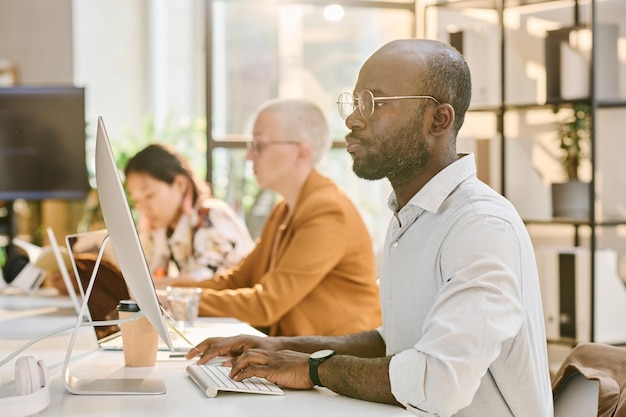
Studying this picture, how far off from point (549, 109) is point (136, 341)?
2726 millimetres

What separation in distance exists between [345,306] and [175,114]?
6373 millimetres

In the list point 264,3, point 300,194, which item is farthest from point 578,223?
point 264,3

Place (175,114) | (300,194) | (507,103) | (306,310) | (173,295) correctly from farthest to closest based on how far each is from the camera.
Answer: (175,114)
(507,103)
(300,194)
(306,310)
(173,295)

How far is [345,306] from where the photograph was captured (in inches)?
111

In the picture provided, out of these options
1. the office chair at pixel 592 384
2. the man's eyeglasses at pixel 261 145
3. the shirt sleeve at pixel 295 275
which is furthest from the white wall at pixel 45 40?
the office chair at pixel 592 384

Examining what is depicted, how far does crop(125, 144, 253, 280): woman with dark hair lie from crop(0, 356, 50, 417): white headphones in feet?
Answer: 6.88

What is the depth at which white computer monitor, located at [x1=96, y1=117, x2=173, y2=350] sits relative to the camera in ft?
4.86

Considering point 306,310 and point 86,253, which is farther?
point 306,310

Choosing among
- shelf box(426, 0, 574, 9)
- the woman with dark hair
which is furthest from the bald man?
shelf box(426, 0, 574, 9)

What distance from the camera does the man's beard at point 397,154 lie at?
5.55 ft

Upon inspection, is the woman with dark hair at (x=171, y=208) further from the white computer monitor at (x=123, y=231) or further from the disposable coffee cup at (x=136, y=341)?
the white computer monitor at (x=123, y=231)

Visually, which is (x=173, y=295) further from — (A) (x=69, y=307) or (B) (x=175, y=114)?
(B) (x=175, y=114)

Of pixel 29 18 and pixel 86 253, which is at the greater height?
pixel 29 18

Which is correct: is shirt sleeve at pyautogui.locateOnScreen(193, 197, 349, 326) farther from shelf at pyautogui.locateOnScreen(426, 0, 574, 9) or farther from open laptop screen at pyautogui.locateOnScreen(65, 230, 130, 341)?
shelf at pyautogui.locateOnScreen(426, 0, 574, 9)
